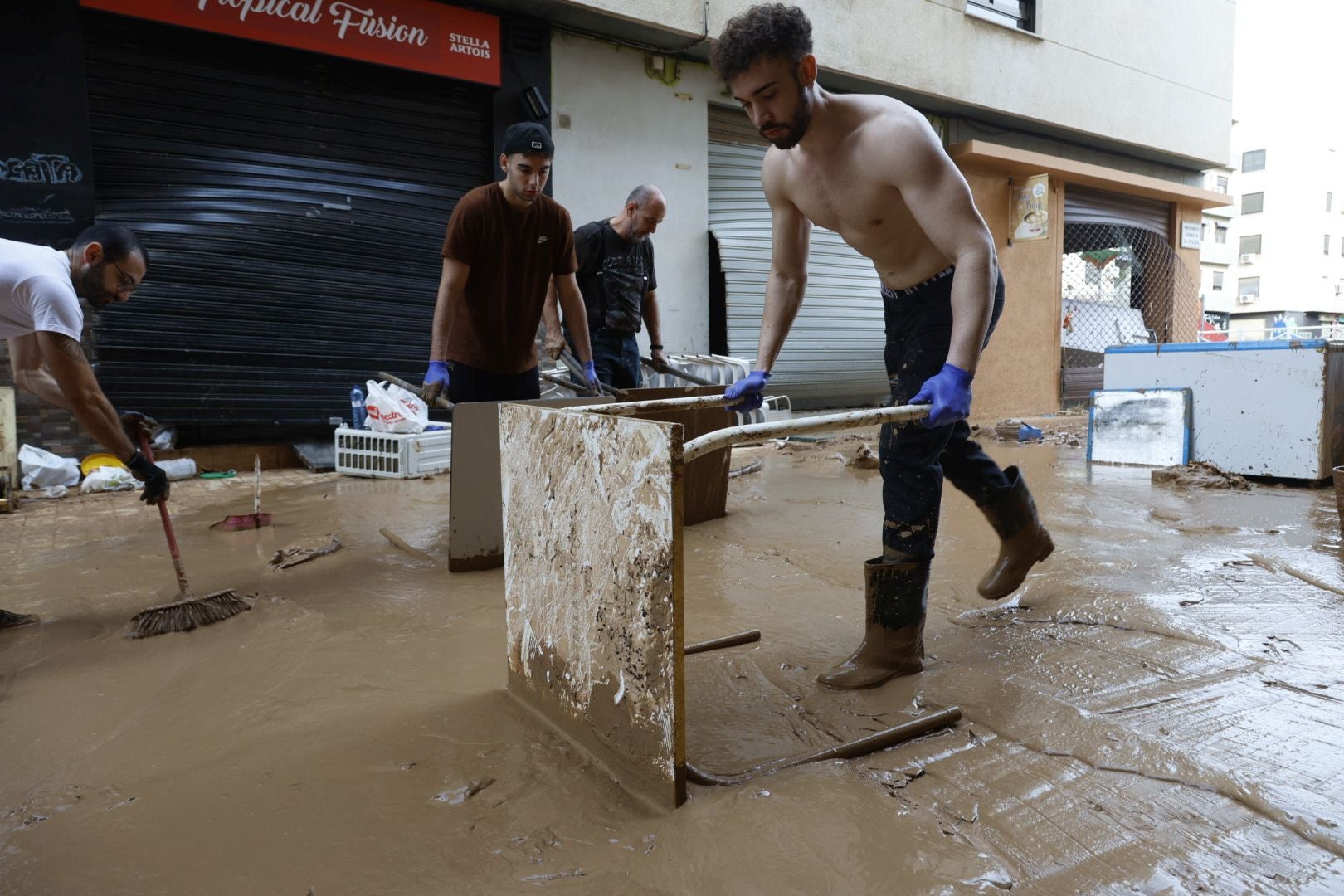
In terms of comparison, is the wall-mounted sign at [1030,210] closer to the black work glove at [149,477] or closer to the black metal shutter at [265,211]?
the black metal shutter at [265,211]

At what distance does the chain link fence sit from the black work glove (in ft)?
35.8

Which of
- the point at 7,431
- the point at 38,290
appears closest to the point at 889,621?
the point at 38,290

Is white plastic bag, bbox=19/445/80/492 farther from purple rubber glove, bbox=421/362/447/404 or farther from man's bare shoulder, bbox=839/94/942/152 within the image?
man's bare shoulder, bbox=839/94/942/152

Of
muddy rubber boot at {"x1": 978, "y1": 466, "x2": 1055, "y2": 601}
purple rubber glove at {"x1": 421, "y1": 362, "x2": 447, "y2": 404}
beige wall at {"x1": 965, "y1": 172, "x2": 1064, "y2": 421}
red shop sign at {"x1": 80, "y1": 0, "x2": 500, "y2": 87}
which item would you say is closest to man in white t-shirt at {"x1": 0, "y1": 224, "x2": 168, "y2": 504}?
purple rubber glove at {"x1": 421, "y1": 362, "x2": 447, "y2": 404}

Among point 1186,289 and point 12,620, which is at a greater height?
point 1186,289

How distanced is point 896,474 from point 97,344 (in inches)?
212

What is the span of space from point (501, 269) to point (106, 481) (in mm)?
3274

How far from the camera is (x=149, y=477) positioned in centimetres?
266

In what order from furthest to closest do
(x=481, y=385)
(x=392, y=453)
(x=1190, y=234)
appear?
1. (x=1190, y=234)
2. (x=392, y=453)
3. (x=481, y=385)

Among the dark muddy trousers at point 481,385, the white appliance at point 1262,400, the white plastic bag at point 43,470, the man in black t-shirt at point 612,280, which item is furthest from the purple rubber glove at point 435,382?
the white appliance at point 1262,400

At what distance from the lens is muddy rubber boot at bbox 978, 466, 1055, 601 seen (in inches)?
95.7

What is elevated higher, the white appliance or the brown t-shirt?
the brown t-shirt

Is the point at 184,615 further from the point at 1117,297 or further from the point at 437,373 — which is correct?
the point at 1117,297

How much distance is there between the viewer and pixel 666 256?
24.6ft
